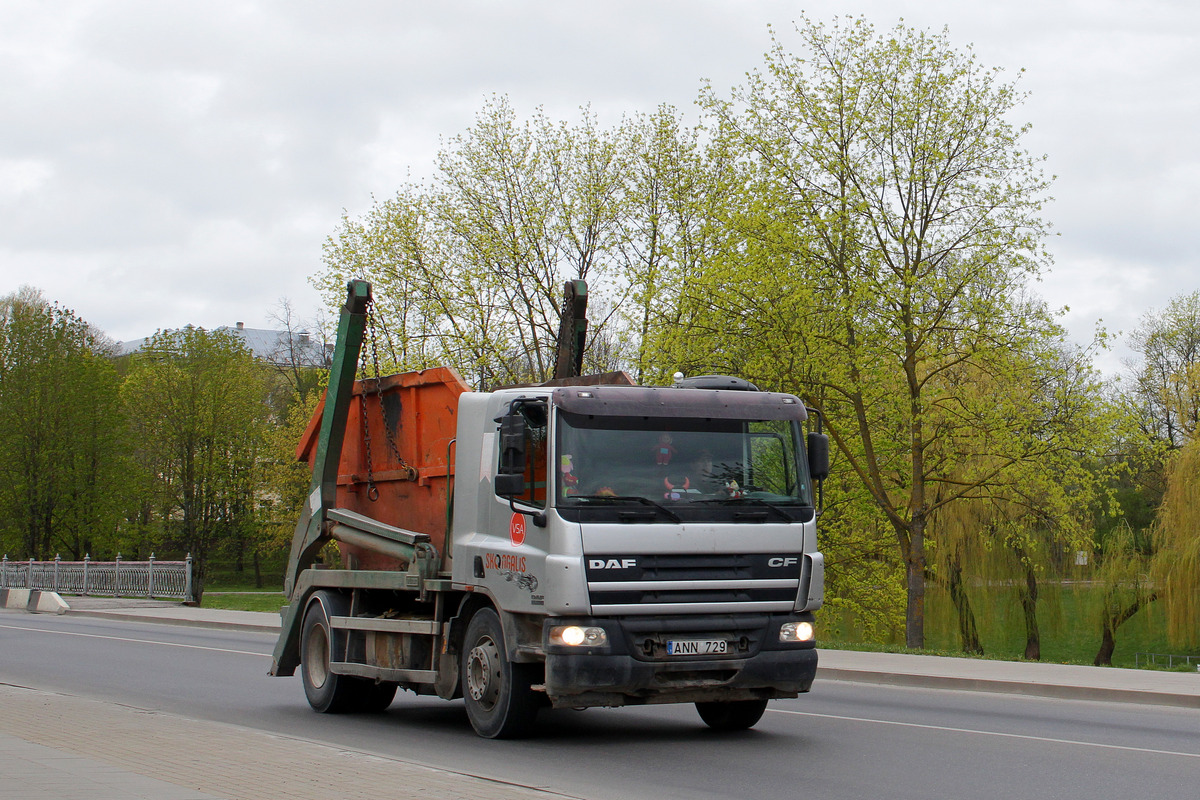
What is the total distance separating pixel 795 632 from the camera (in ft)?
32.2

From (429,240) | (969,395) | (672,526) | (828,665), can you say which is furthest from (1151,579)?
(672,526)

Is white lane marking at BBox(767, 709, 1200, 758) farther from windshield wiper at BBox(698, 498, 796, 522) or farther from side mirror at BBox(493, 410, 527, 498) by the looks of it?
side mirror at BBox(493, 410, 527, 498)

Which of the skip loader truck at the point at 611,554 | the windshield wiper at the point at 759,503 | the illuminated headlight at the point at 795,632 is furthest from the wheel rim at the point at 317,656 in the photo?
the illuminated headlight at the point at 795,632

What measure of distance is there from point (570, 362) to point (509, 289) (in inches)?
968

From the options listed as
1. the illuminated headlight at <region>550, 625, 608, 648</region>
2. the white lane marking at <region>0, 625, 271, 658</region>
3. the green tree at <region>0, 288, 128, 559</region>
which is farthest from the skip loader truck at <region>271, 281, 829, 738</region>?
the green tree at <region>0, 288, 128, 559</region>

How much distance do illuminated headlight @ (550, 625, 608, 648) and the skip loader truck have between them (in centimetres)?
1

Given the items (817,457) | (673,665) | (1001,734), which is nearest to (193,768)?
(673,665)

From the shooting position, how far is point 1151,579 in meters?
30.2

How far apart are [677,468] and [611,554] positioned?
897 millimetres

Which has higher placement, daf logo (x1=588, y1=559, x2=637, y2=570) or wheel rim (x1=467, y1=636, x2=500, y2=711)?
daf logo (x1=588, y1=559, x2=637, y2=570)

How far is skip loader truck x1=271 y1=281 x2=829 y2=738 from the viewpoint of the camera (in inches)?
364

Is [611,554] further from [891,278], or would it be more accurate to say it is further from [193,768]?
[891,278]

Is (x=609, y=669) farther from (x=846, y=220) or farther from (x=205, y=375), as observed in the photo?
(x=205, y=375)

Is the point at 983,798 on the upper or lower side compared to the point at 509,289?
lower
